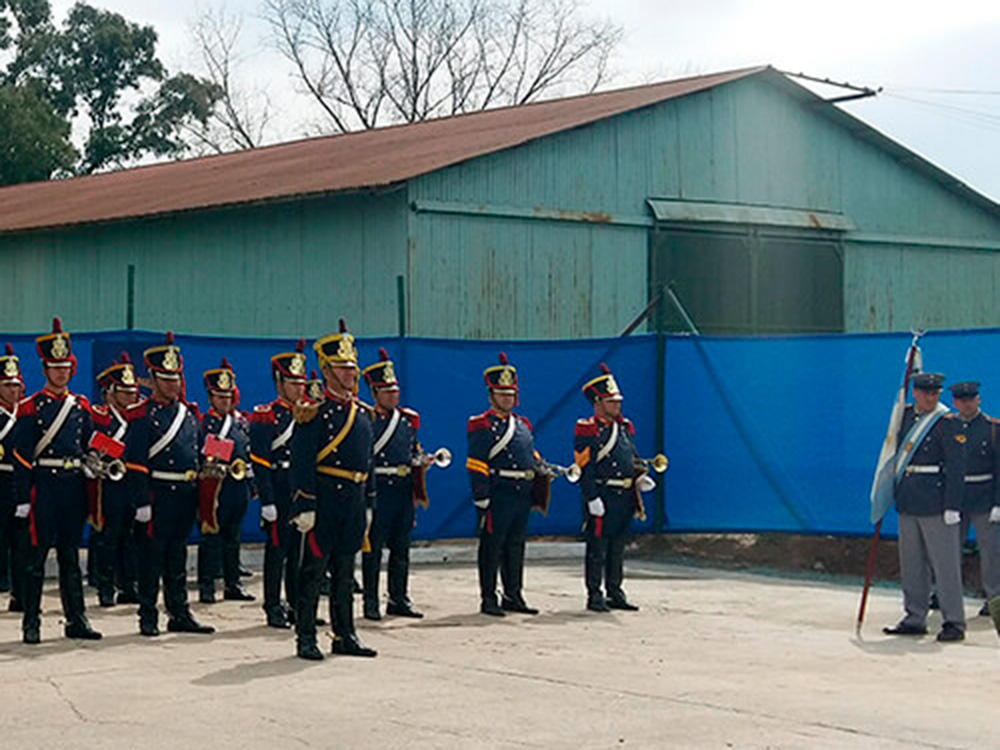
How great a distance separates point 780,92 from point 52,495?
14861 mm

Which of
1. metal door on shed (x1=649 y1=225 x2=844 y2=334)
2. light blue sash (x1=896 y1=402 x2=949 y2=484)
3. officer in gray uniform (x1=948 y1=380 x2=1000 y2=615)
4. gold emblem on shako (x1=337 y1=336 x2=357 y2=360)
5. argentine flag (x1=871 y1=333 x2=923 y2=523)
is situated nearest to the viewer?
gold emblem on shako (x1=337 y1=336 x2=357 y2=360)

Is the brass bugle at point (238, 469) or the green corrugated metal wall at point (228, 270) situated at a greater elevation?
the green corrugated metal wall at point (228, 270)

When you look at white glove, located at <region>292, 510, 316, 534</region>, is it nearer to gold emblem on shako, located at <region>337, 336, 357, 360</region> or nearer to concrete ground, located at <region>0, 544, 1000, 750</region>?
concrete ground, located at <region>0, 544, 1000, 750</region>

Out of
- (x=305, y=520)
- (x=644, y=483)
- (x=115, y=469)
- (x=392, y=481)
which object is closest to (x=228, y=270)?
(x=392, y=481)

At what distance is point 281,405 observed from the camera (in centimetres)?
1259

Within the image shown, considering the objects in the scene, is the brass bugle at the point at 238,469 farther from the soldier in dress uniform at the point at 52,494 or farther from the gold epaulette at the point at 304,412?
the gold epaulette at the point at 304,412

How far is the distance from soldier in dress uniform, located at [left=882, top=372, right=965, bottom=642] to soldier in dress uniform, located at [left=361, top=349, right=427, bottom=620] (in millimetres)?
3489

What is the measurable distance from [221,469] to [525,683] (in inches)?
129

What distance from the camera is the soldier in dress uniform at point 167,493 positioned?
11.4 metres

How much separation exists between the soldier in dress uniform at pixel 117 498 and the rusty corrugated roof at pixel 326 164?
6.85 metres

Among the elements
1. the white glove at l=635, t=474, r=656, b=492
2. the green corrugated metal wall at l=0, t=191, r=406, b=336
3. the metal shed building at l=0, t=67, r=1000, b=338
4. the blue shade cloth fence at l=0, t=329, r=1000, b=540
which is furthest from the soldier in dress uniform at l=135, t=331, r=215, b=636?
the green corrugated metal wall at l=0, t=191, r=406, b=336

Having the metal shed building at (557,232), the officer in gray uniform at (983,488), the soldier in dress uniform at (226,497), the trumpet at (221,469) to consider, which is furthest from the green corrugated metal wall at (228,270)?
the officer in gray uniform at (983,488)

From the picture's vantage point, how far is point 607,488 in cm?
1316

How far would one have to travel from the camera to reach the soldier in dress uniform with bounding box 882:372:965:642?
11742mm
